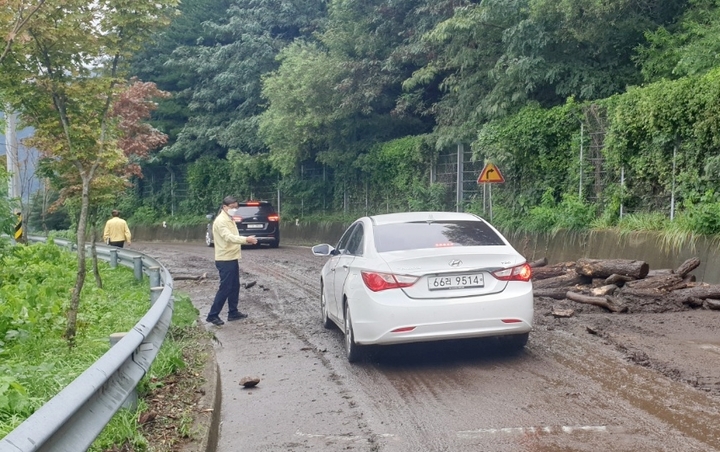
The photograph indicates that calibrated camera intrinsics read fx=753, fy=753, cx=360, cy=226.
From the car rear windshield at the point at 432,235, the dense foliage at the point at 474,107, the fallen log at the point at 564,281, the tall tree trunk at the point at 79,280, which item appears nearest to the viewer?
the car rear windshield at the point at 432,235

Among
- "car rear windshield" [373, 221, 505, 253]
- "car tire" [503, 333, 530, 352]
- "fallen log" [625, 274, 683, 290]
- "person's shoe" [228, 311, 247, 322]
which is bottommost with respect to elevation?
"person's shoe" [228, 311, 247, 322]

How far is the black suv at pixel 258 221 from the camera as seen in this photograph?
26672mm

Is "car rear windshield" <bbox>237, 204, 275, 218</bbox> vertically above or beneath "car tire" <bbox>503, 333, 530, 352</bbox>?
above

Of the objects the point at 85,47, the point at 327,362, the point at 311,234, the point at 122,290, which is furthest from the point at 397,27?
the point at 327,362

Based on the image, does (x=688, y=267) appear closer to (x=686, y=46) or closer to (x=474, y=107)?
(x=686, y=46)

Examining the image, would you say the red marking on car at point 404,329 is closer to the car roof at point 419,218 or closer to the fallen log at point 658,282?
the car roof at point 419,218

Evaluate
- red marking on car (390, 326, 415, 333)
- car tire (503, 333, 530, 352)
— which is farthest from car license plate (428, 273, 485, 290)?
car tire (503, 333, 530, 352)

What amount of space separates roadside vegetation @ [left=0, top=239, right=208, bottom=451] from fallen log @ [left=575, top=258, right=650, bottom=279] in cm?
591

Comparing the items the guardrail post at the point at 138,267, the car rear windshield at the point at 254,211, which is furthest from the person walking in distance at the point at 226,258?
the car rear windshield at the point at 254,211

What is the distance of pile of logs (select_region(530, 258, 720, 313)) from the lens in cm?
1027

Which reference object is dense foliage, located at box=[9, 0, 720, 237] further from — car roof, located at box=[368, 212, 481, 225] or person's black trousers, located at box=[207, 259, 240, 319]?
car roof, located at box=[368, 212, 481, 225]

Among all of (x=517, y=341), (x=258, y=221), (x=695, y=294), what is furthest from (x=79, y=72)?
(x=258, y=221)

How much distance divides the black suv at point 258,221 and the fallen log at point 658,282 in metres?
17.3

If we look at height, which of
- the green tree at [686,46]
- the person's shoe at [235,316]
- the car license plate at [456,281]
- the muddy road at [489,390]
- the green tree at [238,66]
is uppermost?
the green tree at [238,66]
